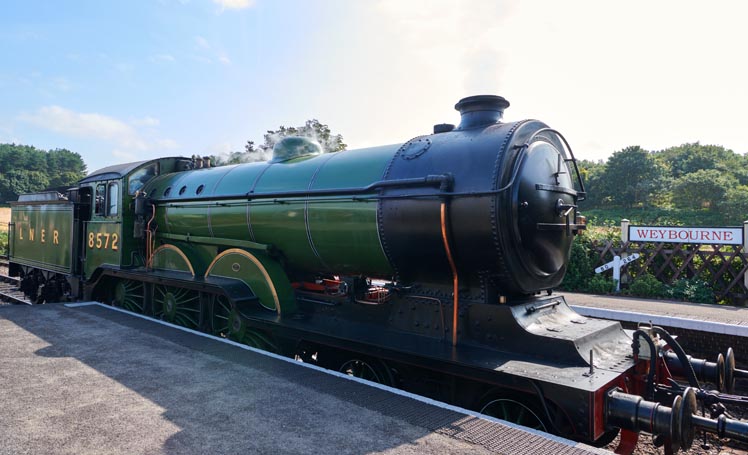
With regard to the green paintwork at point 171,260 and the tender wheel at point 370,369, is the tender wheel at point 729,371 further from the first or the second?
the green paintwork at point 171,260

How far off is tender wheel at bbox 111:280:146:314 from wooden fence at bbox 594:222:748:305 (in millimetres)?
12672

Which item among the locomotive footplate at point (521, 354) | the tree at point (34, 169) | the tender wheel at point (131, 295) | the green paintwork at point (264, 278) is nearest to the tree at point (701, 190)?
the locomotive footplate at point (521, 354)

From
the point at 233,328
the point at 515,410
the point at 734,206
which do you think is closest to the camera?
the point at 515,410

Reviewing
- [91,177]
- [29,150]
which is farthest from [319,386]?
[29,150]

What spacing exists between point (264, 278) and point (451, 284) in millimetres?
2916

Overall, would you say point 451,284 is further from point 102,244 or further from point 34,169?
point 34,169

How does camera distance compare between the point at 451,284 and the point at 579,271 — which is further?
the point at 579,271

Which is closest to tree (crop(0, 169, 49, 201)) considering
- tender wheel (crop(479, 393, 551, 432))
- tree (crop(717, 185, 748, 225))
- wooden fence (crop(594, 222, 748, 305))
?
wooden fence (crop(594, 222, 748, 305))

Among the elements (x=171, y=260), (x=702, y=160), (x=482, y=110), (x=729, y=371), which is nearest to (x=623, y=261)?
(x=729, y=371)

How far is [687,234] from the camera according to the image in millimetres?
12914

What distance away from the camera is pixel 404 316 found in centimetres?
533

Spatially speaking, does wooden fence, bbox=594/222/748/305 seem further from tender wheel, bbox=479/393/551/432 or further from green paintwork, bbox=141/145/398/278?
green paintwork, bbox=141/145/398/278

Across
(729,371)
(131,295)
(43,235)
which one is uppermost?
(43,235)

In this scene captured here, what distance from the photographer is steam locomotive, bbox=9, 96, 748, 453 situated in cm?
412
